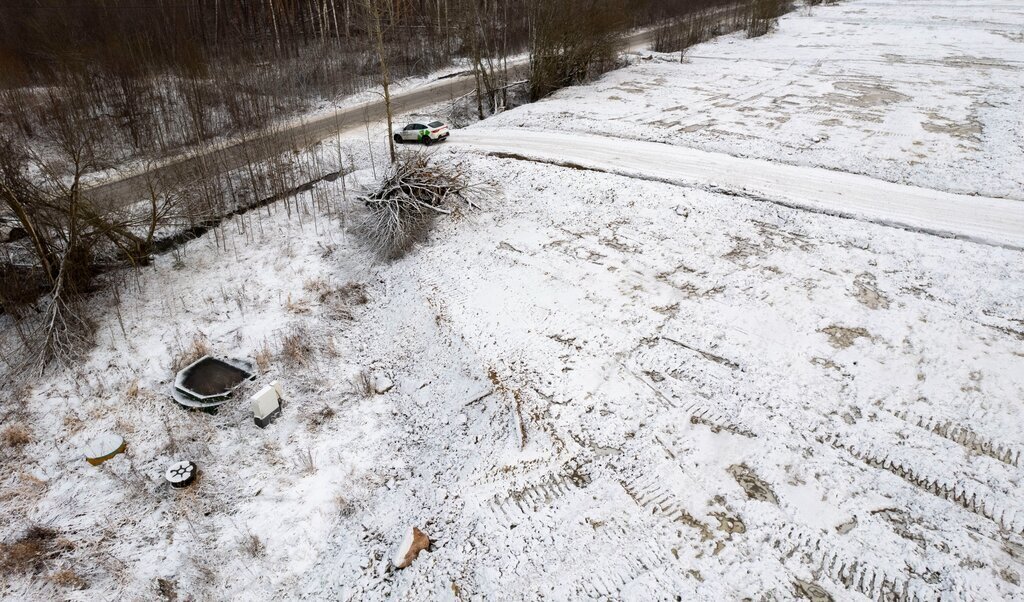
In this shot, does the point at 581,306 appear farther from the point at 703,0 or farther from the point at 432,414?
the point at 703,0

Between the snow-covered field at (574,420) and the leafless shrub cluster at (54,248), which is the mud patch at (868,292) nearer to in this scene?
the snow-covered field at (574,420)

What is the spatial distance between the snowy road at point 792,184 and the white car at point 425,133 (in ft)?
5.16

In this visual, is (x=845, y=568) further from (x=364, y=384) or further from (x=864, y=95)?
(x=864, y=95)

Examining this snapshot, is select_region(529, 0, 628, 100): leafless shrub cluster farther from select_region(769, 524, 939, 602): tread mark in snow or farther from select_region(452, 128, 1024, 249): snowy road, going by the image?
select_region(769, 524, 939, 602): tread mark in snow

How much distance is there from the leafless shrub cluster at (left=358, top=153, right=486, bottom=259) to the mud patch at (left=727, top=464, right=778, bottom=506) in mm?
9268

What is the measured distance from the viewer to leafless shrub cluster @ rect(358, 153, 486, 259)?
13203 millimetres

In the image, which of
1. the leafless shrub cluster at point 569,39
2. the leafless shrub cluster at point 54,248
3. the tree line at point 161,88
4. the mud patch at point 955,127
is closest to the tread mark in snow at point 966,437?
the mud patch at point 955,127

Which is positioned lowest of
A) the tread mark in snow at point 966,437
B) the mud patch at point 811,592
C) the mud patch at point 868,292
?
the mud patch at point 811,592

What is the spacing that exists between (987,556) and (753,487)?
2.31m

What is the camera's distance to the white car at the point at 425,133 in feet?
62.7

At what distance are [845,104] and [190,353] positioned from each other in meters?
22.8

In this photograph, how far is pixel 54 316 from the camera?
10039 mm

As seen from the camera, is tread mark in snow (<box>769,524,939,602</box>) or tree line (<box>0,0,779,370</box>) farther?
tree line (<box>0,0,779,370</box>)

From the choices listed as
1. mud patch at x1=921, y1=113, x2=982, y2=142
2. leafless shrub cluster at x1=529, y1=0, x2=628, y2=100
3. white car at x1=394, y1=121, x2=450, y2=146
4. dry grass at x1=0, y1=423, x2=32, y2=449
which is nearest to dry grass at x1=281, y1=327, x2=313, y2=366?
dry grass at x1=0, y1=423, x2=32, y2=449
